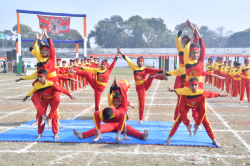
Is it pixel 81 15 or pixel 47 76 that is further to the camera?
pixel 81 15

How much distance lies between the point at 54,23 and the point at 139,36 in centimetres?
5640

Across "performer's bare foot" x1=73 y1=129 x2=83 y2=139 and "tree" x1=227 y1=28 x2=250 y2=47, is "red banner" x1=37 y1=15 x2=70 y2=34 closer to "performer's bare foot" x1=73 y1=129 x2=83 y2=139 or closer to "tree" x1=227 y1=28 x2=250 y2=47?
"performer's bare foot" x1=73 y1=129 x2=83 y2=139

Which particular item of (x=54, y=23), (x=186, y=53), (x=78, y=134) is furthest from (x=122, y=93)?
(x=54, y=23)

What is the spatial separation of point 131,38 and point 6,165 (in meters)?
70.6

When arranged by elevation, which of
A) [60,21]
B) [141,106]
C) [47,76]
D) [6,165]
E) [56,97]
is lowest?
[6,165]

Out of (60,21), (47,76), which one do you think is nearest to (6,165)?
(47,76)

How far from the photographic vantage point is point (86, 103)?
39.7 feet

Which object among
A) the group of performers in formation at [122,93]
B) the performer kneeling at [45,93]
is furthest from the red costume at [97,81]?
the performer kneeling at [45,93]

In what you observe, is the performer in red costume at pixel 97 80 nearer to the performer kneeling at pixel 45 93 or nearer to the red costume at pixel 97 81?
the red costume at pixel 97 81

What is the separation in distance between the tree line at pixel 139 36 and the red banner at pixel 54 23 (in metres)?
48.2

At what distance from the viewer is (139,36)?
7656 centimetres

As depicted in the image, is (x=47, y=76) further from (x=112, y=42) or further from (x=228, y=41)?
(x=228, y=41)

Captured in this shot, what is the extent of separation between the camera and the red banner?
2144cm

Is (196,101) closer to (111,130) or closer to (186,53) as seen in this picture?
(186,53)
